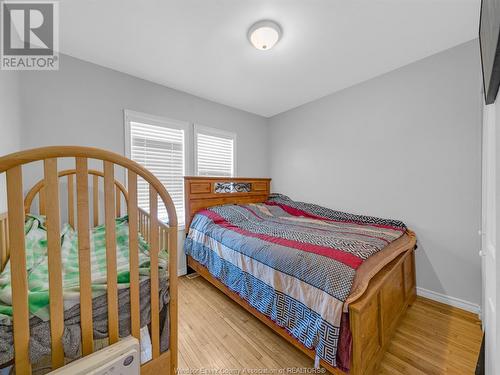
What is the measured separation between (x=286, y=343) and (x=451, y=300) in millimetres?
1750

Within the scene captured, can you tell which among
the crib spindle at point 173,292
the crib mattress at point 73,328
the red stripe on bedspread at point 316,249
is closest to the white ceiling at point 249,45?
the crib spindle at point 173,292

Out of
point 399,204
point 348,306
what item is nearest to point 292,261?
point 348,306

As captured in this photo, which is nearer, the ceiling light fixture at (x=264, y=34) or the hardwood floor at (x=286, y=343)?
the hardwood floor at (x=286, y=343)

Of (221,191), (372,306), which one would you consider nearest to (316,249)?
(372,306)

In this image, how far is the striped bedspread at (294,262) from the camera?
3.84 feet

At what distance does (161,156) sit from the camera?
2.58 meters

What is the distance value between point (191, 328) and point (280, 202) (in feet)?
6.97

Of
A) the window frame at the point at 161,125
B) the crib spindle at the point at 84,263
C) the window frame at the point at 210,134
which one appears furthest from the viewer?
the window frame at the point at 210,134

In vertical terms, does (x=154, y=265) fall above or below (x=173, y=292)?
above

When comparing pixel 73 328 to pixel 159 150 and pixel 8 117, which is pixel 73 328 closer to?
pixel 8 117

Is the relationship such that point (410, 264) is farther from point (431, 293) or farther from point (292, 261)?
point (292, 261)

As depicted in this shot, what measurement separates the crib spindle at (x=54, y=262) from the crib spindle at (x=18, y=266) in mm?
60

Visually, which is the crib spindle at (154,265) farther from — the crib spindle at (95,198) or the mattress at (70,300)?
the crib spindle at (95,198)

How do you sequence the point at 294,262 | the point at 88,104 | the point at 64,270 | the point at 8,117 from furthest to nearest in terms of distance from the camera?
the point at 88,104 < the point at 8,117 < the point at 294,262 < the point at 64,270
